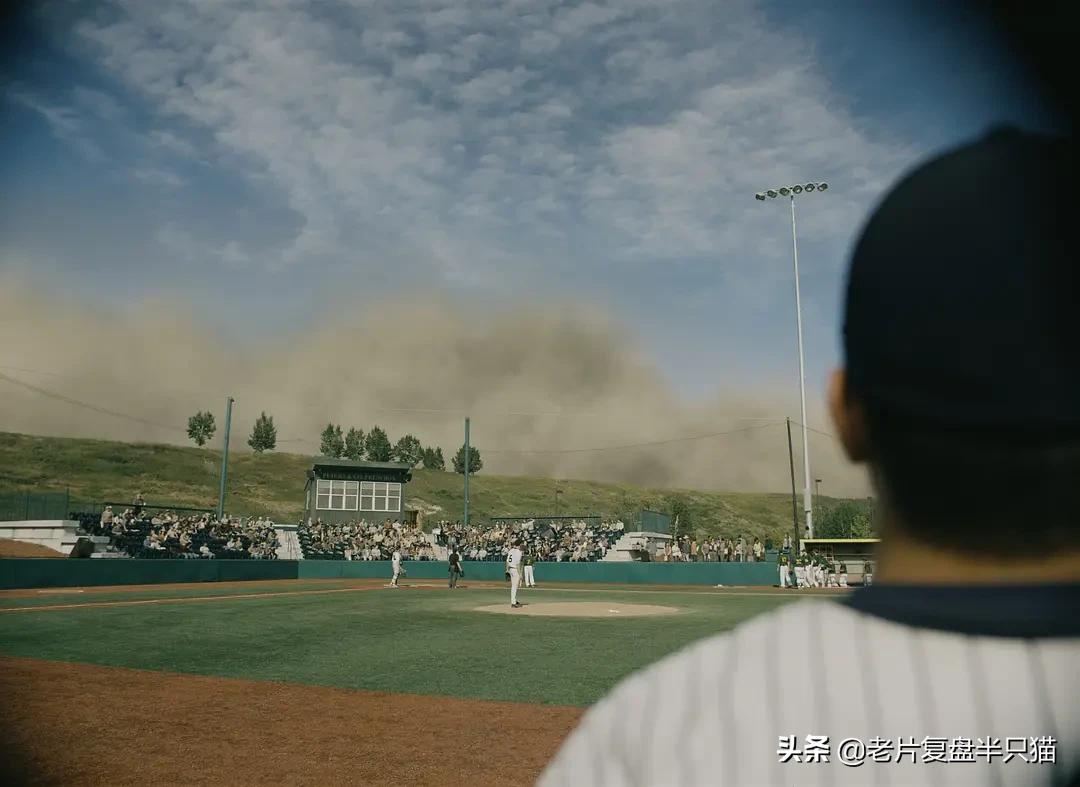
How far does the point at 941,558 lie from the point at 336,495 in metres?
61.6

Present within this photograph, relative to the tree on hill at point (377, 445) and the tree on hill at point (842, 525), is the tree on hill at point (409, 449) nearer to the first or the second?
the tree on hill at point (377, 445)

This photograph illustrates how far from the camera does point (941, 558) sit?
783 millimetres

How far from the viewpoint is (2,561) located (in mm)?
24516

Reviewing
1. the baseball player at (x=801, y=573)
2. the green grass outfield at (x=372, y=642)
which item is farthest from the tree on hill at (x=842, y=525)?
the green grass outfield at (x=372, y=642)

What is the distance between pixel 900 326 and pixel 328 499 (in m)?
61.4

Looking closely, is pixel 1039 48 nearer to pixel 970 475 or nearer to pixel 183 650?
pixel 970 475

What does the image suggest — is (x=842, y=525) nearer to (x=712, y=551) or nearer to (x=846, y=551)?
(x=712, y=551)

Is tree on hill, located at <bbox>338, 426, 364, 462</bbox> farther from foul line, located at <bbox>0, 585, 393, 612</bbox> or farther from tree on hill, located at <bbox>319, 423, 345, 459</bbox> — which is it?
foul line, located at <bbox>0, 585, 393, 612</bbox>

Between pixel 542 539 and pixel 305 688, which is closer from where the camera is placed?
pixel 305 688

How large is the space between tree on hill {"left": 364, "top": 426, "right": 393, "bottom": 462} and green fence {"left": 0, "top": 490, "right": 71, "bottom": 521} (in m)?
93.6

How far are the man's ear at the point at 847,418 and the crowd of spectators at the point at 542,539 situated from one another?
4110cm

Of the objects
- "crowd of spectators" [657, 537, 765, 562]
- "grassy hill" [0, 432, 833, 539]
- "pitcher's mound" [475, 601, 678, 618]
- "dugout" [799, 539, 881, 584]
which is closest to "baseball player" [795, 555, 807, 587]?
"dugout" [799, 539, 881, 584]

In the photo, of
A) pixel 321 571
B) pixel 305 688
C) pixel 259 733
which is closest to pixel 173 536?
pixel 321 571

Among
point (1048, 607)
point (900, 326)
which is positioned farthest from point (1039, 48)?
point (1048, 607)
